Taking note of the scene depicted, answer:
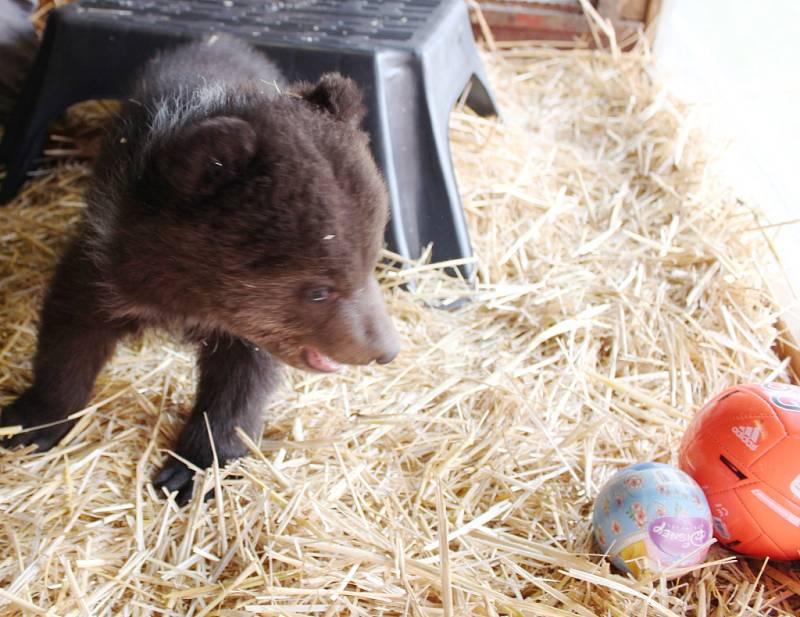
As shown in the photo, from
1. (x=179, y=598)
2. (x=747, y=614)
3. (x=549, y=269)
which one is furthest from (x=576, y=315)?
(x=179, y=598)

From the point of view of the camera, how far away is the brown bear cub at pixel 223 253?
7.00 ft

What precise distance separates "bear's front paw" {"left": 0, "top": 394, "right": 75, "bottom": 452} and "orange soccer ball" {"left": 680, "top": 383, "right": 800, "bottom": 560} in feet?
7.30

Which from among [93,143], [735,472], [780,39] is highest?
[780,39]

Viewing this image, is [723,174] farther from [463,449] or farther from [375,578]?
[375,578]

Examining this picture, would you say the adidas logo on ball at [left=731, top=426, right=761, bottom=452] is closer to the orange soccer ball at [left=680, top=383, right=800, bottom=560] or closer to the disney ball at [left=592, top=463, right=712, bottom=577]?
the orange soccer ball at [left=680, top=383, right=800, bottom=560]

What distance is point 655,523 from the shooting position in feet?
7.72

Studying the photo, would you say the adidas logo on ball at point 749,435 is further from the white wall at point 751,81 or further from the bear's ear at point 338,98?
the white wall at point 751,81

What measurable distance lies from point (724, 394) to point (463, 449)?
923 mm

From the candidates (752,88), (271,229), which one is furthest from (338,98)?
(752,88)

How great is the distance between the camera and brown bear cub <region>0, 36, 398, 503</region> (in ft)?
7.00

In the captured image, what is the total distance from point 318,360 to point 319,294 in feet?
1.12

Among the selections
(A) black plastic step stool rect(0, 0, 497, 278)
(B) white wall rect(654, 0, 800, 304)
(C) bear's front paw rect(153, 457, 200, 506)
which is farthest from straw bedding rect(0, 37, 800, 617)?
(A) black plastic step stool rect(0, 0, 497, 278)

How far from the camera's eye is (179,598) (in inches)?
92.9

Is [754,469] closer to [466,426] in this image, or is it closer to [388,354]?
[466,426]
